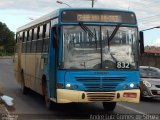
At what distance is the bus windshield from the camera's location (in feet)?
40.4

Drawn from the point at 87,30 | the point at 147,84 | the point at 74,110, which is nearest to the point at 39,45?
the point at 74,110

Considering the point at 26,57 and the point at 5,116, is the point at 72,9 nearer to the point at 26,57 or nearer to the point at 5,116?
the point at 5,116

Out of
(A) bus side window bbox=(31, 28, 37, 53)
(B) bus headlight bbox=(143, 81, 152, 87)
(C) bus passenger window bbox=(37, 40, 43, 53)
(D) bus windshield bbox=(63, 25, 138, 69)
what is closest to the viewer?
(D) bus windshield bbox=(63, 25, 138, 69)

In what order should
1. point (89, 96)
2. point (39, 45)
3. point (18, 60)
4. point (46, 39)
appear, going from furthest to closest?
point (18, 60) < point (39, 45) < point (46, 39) < point (89, 96)

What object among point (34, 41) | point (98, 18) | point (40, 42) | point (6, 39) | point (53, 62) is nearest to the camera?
point (98, 18)

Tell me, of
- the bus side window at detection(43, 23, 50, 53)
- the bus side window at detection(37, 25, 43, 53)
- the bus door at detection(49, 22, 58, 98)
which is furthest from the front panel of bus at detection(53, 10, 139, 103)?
the bus side window at detection(37, 25, 43, 53)

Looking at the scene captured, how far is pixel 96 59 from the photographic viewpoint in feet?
40.5

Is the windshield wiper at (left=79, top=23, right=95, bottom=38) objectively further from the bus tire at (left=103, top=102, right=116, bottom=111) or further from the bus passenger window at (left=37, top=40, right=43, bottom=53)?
the bus passenger window at (left=37, top=40, right=43, bottom=53)

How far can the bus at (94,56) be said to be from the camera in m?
12.2

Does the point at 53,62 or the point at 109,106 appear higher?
the point at 53,62

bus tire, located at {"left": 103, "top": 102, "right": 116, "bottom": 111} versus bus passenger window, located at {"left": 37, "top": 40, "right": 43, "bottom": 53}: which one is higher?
bus passenger window, located at {"left": 37, "top": 40, "right": 43, "bottom": 53}

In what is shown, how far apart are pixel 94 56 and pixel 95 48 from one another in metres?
0.22

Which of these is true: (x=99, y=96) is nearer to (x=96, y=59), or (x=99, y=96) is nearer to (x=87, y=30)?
(x=96, y=59)

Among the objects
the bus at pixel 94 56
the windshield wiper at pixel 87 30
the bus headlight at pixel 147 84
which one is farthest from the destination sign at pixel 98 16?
the bus headlight at pixel 147 84
